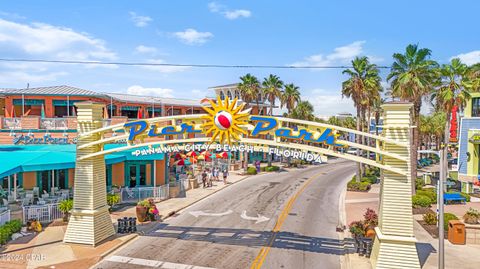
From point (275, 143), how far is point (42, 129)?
67.6 ft

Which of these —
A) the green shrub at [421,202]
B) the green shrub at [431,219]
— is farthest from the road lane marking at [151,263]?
the green shrub at [421,202]

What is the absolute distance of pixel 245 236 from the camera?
63.5ft

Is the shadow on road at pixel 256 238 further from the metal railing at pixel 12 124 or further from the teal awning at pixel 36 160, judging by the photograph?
the metal railing at pixel 12 124

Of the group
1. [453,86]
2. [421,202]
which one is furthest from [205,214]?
[453,86]

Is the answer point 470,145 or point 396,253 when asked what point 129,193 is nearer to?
point 396,253

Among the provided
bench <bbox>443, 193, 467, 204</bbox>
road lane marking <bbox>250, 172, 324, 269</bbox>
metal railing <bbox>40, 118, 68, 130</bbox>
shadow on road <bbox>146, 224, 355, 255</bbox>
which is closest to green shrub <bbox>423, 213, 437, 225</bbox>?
shadow on road <bbox>146, 224, 355, 255</bbox>

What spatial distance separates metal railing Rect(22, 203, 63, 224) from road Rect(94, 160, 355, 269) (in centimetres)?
638

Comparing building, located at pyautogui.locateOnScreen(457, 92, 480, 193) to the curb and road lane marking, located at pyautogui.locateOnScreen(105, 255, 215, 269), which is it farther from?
the curb

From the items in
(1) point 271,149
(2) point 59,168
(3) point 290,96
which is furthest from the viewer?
(3) point 290,96

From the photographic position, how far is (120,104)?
52.2 metres

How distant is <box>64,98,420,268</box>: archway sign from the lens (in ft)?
46.2

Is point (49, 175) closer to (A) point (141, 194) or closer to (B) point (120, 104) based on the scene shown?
(A) point (141, 194)

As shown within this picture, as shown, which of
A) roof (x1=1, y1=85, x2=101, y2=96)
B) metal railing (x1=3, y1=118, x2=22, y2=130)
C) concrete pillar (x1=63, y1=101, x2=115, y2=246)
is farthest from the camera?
roof (x1=1, y1=85, x2=101, y2=96)

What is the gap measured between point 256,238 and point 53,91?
36111 millimetres
